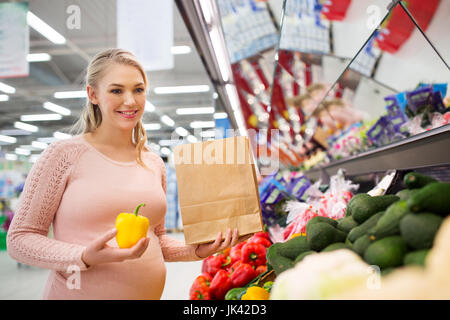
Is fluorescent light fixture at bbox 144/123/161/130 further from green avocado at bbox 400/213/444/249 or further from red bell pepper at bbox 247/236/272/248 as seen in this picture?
green avocado at bbox 400/213/444/249

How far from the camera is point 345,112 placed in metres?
4.02

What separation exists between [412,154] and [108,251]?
4.19 ft

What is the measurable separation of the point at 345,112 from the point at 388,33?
1.92 metres

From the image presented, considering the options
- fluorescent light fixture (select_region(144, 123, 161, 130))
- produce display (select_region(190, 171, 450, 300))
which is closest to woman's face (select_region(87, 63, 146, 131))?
produce display (select_region(190, 171, 450, 300))

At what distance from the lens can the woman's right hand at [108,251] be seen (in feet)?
3.11

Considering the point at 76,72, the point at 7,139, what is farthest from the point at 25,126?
the point at 76,72

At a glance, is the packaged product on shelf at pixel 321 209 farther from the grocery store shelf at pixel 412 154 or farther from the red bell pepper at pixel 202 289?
the red bell pepper at pixel 202 289

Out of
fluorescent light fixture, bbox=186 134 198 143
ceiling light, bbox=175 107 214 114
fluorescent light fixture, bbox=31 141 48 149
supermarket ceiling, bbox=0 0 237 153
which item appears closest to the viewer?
fluorescent light fixture, bbox=186 134 198 143

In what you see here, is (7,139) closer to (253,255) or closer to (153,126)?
(153,126)

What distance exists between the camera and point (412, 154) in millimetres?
1463

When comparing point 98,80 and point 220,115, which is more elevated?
point 220,115

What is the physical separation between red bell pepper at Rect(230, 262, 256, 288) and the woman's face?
1.24m

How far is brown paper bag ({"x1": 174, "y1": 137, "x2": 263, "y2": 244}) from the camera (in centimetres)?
105

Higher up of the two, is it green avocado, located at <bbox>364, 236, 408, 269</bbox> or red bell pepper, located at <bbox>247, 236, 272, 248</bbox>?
green avocado, located at <bbox>364, 236, 408, 269</bbox>
